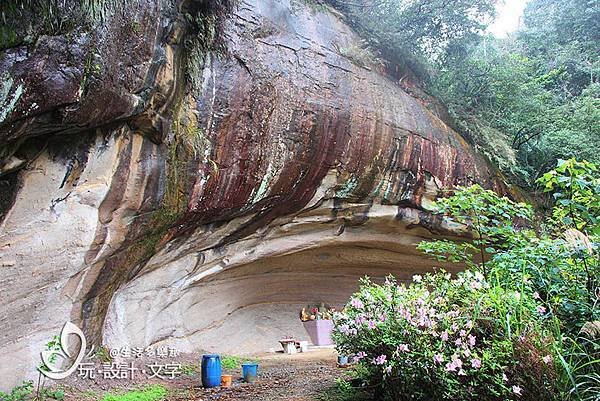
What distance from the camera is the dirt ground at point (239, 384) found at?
437 centimetres

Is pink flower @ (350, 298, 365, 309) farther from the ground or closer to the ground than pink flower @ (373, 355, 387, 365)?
farther from the ground

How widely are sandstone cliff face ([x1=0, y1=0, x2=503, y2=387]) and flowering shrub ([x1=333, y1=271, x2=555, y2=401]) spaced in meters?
2.54

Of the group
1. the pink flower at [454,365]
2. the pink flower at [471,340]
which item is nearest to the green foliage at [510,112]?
the pink flower at [471,340]

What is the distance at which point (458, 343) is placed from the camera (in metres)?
2.83

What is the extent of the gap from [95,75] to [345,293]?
679cm

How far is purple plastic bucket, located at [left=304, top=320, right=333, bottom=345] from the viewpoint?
8820 millimetres

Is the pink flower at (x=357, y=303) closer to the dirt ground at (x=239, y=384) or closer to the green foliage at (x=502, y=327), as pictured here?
the green foliage at (x=502, y=327)

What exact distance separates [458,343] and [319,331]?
6.23 metres

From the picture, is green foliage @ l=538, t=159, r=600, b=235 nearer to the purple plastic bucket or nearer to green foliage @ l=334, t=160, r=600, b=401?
green foliage @ l=334, t=160, r=600, b=401

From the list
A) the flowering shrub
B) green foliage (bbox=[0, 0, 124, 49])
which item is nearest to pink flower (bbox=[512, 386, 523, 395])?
the flowering shrub

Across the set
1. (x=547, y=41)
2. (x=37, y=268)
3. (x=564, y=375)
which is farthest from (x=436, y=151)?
(x=547, y=41)

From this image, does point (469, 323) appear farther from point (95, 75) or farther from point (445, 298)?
point (95, 75)

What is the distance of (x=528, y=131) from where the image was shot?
852 cm

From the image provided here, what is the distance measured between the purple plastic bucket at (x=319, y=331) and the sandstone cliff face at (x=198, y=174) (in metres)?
0.86
